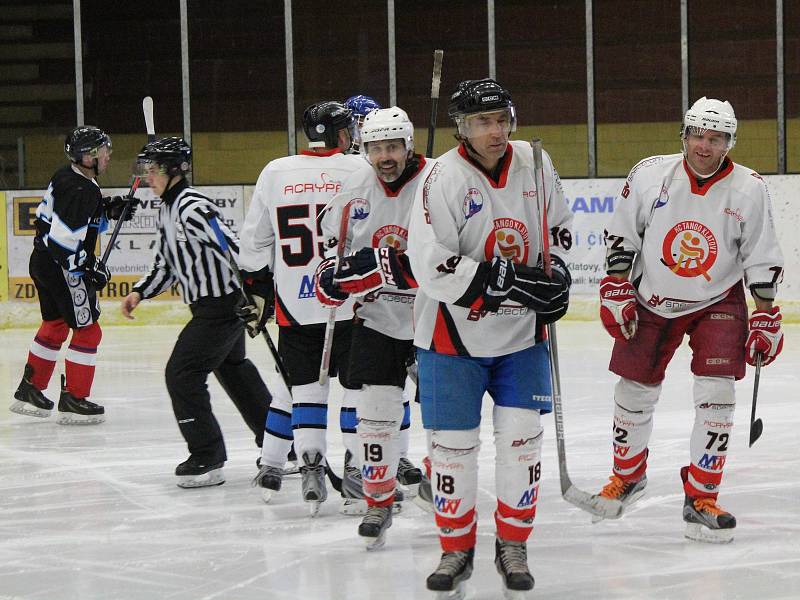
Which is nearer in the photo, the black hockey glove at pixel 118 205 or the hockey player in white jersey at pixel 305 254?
the hockey player in white jersey at pixel 305 254

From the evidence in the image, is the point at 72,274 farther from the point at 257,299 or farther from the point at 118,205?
the point at 257,299

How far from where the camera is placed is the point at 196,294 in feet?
14.1

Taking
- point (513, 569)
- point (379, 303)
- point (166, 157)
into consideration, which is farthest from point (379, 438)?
point (166, 157)

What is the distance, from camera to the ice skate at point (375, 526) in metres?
3.37

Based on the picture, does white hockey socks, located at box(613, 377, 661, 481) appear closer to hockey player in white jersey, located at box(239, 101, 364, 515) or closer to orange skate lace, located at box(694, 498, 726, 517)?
orange skate lace, located at box(694, 498, 726, 517)

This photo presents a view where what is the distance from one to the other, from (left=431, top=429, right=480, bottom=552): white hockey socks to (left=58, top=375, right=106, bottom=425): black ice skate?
2.98 meters

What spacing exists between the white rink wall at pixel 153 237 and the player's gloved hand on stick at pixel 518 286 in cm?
585

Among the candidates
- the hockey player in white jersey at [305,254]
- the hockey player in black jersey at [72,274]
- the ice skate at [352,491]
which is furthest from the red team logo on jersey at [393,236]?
the hockey player in black jersey at [72,274]

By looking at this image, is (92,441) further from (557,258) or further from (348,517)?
(557,258)

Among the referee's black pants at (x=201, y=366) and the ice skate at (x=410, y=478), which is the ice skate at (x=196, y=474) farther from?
the ice skate at (x=410, y=478)

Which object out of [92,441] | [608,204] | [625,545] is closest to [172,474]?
[92,441]

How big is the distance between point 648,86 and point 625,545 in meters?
8.62

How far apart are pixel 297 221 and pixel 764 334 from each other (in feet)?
4.70

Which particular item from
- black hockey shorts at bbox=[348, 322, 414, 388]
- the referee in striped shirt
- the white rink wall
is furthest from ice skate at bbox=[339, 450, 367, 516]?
the white rink wall
